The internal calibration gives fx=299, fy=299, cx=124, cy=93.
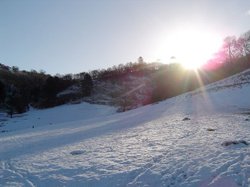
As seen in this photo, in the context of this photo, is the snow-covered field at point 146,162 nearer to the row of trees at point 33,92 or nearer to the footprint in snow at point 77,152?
the footprint in snow at point 77,152

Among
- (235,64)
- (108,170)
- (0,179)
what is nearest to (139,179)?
(108,170)

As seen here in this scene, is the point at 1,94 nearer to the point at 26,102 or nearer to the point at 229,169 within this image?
the point at 26,102

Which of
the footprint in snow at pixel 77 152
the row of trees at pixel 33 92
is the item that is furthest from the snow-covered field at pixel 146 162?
the row of trees at pixel 33 92

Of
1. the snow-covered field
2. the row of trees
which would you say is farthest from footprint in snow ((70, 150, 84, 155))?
the row of trees

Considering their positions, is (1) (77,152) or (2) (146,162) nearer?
(2) (146,162)

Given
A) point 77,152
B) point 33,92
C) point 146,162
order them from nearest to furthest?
point 146,162 → point 77,152 → point 33,92

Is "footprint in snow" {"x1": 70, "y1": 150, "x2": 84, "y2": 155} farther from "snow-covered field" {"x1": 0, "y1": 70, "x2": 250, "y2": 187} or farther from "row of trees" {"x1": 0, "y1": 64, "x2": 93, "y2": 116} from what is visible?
"row of trees" {"x1": 0, "y1": 64, "x2": 93, "y2": 116}

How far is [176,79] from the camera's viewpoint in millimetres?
78000

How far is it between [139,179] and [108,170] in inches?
84.1

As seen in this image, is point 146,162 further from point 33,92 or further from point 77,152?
point 33,92

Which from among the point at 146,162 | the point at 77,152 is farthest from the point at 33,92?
the point at 146,162

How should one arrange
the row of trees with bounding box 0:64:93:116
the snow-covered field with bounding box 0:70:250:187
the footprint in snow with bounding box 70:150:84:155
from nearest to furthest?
the snow-covered field with bounding box 0:70:250:187 → the footprint in snow with bounding box 70:150:84:155 → the row of trees with bounding box 0:64:93:116

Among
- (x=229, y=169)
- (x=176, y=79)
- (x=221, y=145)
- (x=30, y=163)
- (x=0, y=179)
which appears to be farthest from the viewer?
(x=176, y=79)

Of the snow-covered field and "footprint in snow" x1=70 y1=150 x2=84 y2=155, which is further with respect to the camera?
"footprint in snow" x1=70 y1=150 x2=84 y2=155
